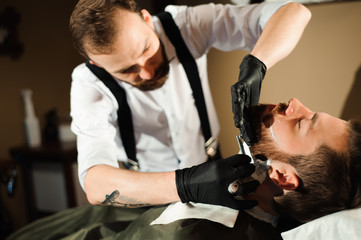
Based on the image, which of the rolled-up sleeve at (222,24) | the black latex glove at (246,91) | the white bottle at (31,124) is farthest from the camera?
the white bottle at (31,124)

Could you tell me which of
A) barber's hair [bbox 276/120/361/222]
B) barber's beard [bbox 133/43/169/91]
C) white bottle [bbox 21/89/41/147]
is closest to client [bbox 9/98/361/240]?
Result: barber's hair [bbox 276/120/361/222]

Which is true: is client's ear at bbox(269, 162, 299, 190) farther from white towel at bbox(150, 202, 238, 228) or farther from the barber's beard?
the barber's beard

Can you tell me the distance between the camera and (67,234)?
4.02 ft

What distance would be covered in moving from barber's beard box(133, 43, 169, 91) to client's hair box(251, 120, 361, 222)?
38 centimetres

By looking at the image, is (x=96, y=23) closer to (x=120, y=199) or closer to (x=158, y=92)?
(x=158, y=92)

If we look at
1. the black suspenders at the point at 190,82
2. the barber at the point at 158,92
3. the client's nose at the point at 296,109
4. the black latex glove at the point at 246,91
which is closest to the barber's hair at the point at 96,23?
the barber at the point at 158,92

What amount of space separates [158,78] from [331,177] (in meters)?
0.58

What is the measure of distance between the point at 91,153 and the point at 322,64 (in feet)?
2.34

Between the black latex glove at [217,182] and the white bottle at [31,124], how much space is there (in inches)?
28.0

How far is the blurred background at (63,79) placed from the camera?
79 centimetres

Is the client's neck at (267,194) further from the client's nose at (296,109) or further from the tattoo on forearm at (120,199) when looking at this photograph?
the tattoo on forearm at (120,199)

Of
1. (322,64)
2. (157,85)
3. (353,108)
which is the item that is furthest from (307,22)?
(157,85)

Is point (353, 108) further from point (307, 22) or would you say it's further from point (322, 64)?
point (307, 22)

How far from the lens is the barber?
0.82 meters
